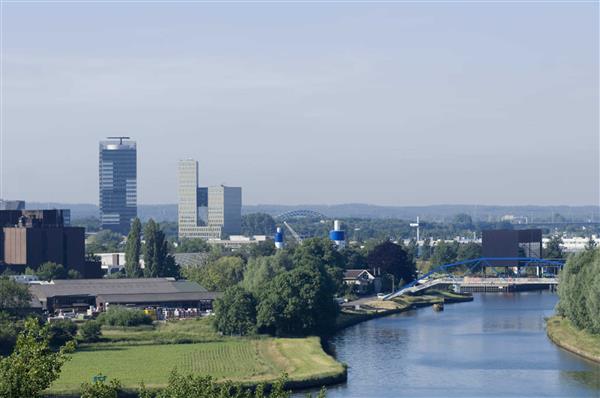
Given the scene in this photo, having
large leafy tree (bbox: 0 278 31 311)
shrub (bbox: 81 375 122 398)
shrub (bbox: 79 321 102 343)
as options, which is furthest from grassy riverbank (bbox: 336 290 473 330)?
shrub (bbox: 81 375 122 398)

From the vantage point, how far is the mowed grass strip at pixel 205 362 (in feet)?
117

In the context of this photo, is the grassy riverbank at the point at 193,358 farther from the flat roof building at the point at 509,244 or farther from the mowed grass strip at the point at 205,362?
the flat roof building at the point at 509,244

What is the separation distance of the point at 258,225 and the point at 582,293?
461 feet

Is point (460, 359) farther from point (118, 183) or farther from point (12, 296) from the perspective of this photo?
point (118, 183)

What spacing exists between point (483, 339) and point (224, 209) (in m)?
128

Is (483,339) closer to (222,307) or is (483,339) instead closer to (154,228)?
(222,307)

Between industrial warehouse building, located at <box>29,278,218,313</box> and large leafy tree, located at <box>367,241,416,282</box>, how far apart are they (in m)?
19.1

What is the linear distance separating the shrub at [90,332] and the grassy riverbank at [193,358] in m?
0.39

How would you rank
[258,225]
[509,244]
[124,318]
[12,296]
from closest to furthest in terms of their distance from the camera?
1. [12,296]
2. [124,318]
3. [509,244]
4. [258,225]

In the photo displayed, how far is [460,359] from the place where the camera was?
42.3m

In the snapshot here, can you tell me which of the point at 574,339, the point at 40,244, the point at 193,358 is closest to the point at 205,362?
the point at 193,358

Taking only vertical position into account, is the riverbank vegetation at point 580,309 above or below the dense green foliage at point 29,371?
below

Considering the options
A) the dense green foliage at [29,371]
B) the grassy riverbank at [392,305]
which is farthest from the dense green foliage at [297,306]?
the dense green foliage at [29,371]

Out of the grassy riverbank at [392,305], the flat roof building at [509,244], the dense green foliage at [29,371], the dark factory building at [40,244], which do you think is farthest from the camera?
the flat roof building at [509,244]
